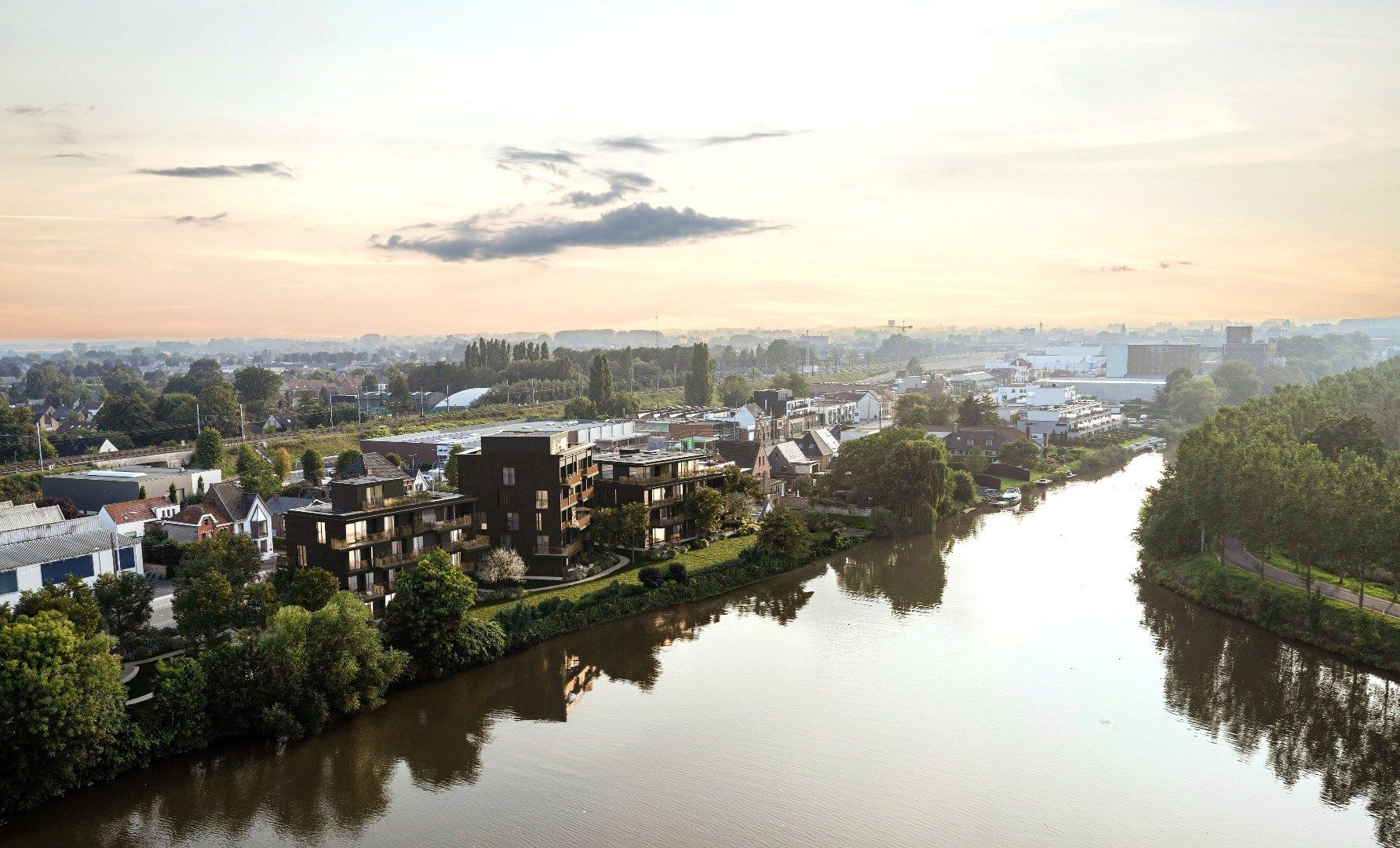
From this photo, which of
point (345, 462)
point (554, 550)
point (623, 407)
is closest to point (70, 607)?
point (554, 550)

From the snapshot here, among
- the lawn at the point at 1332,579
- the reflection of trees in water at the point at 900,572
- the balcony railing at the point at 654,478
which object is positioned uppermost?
the balcony railing at the point at 654,478

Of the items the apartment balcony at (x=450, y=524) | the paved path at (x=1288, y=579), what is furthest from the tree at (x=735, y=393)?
the apartment balcony at (x=450, y=524)

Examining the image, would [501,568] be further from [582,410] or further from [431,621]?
[582,410]

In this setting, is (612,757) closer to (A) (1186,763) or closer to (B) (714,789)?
Result: (B) (714,789)

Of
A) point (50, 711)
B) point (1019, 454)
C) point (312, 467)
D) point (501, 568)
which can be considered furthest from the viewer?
point (1019, 454)

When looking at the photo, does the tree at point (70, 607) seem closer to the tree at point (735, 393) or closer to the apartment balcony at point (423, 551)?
the apartment balcony at point (423, 551)

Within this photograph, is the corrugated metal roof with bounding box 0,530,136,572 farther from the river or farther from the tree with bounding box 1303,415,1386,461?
the tree with bounding box 1303,415,1386,461

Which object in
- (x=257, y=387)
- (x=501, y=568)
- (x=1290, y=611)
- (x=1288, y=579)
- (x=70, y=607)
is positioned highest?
(x=257, y=387)
